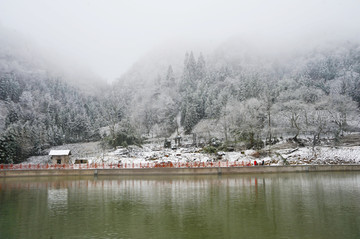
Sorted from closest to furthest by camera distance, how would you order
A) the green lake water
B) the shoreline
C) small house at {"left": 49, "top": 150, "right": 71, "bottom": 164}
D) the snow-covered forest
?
the green lake water, the shoreline, small house at {"left": 49, "top": 150, "right": 71, "bottom": 164}, the snow-covered forest

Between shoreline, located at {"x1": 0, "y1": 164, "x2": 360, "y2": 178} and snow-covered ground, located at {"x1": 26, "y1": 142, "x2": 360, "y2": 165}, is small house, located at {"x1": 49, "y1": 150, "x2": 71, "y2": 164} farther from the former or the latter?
shoreline, located at {"x1": 0, "y1": 164, "x2": 360, "y2": 178}

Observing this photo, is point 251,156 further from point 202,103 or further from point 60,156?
point 60,156

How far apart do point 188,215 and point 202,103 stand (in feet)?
204

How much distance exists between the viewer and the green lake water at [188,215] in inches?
481

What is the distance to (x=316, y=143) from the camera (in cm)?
5094

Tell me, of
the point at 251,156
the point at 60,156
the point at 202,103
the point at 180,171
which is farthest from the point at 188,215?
the point at 202,103

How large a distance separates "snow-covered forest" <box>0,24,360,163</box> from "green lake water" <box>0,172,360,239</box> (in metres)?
31.6

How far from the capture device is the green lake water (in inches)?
481

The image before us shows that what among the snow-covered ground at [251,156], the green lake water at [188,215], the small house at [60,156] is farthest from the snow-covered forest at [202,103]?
the green lake water at [188,215]

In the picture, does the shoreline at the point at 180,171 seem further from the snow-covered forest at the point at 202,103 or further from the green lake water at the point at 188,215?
the green lake water at the point at 188,215

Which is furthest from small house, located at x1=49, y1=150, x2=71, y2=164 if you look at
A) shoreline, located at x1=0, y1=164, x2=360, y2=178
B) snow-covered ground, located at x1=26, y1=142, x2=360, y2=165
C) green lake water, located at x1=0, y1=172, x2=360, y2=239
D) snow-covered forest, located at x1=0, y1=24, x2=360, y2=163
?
green lake water, located at x1=0, y1=172, x2=360, y2=239

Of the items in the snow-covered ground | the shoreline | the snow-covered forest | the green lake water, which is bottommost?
the green lake water

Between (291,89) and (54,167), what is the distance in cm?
5372

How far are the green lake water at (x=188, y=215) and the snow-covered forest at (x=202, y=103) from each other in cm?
3162
